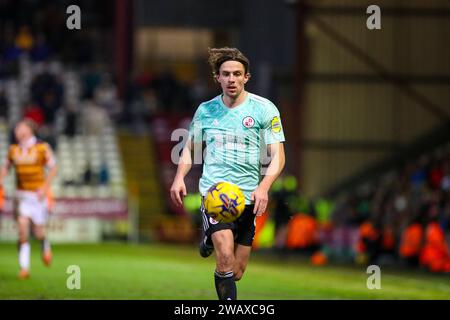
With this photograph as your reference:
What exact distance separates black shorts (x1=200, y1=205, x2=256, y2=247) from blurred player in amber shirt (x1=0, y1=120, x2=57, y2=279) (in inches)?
303

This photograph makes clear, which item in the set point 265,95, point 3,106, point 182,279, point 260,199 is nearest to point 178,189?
point 260,199

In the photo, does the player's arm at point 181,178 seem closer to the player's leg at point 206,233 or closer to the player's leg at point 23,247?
the player's leg at point 206,233

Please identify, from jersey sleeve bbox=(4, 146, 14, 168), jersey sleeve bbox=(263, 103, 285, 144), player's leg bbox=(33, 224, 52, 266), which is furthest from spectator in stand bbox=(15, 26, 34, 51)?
jersey sleeve bbox=(263, 103, 285, 144)

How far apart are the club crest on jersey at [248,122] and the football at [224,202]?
1.91 ft

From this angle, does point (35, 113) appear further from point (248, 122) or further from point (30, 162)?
point (248, 122)

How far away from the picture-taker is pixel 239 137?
12.8 metres

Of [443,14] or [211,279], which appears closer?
[211,279]

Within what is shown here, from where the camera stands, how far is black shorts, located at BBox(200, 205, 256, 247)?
12.8 metres

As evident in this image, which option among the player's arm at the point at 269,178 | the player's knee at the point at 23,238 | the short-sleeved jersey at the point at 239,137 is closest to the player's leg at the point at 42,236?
the player's knee at the point at 23,238

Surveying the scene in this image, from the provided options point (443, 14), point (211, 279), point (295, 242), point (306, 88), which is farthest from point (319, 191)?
point (211, 279)

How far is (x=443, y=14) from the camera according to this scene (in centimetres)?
3831

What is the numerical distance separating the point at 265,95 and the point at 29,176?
20.6 metres
